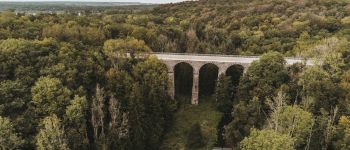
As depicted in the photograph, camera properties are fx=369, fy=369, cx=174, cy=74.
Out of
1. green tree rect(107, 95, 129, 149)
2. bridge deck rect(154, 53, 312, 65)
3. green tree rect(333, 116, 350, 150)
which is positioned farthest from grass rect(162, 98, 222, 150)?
green tree rect(333, 116, 350, 150)

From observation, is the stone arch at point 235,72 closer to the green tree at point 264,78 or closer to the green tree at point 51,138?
the green tree at point 264,78

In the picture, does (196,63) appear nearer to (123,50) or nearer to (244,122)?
(123,50)

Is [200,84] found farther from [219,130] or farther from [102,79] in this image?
[102,79]

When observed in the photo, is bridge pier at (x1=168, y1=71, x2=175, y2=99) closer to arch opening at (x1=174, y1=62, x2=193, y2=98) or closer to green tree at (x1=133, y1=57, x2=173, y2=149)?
arch opening at (x1=174, y1=62, x2=193, y2=98)

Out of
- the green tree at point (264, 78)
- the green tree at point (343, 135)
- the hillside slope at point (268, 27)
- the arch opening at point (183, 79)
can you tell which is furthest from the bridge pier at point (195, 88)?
the green tree at point (343, 135)

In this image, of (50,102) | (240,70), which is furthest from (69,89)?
(240,70)

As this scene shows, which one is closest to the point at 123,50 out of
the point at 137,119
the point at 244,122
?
the point at 137,119
